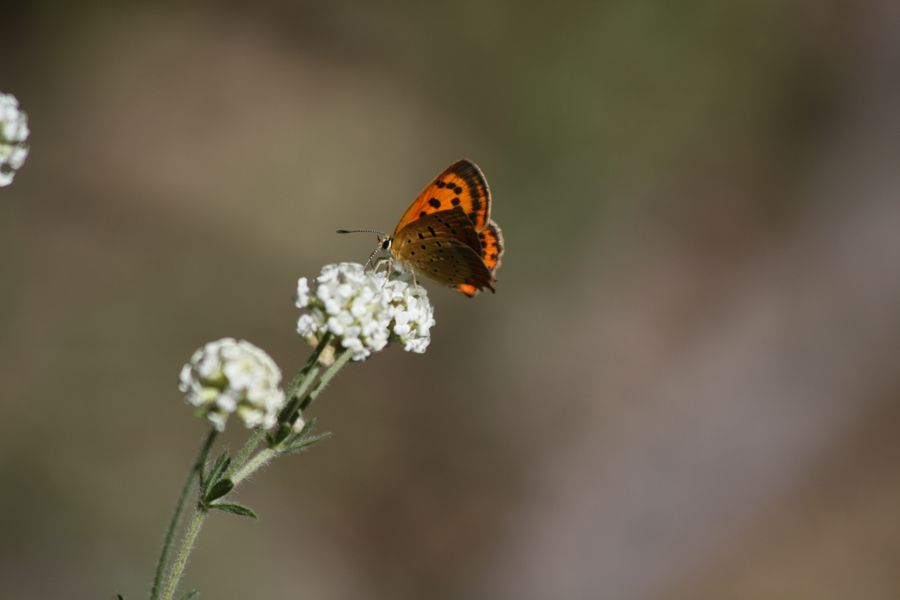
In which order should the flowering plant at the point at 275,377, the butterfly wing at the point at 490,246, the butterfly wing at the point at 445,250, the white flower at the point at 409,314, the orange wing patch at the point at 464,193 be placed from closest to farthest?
the flowering plant at the point at 275,377 → the white flower at the point at 409,314 → the butterfly wing at the point at 445,250 → the orange wing patch at the point at 464,193 → the butterfly wing at the point at 490,246

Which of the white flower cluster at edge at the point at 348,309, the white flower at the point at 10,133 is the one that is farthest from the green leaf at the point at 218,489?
the white flower at the point at 10,133

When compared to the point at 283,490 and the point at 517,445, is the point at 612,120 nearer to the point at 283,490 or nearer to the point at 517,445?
the point at 517,445

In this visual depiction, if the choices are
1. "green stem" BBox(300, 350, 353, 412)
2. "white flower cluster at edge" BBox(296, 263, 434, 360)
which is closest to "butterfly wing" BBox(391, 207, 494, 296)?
"white flower cluster at edge" BBox(296, 263, 434, 360)

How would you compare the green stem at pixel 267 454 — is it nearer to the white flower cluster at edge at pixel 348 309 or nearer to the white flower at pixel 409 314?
the white flower cluster at edge at pixel 348 309

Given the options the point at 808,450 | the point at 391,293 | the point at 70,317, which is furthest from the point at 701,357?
the point at 391,293

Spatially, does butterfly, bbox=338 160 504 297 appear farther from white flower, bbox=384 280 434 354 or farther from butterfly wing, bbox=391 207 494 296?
white flower, bbox=384 280 434 354

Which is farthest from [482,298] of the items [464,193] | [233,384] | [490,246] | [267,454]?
[233,384]

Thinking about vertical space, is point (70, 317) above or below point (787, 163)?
below
